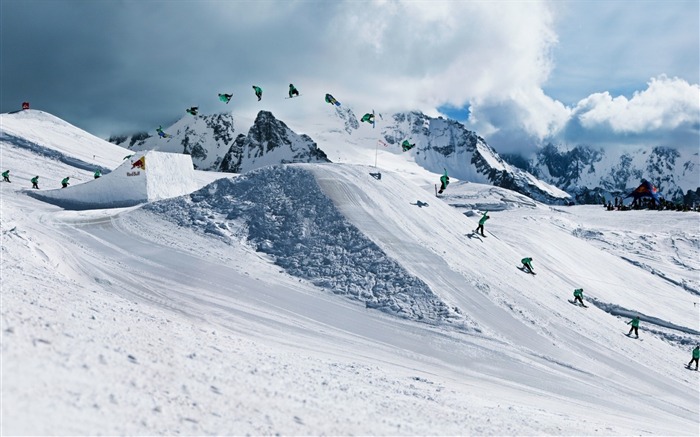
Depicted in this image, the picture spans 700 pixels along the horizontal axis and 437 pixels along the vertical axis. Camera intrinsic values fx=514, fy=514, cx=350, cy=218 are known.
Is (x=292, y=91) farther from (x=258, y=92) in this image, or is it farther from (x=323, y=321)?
(x=323, y=321)

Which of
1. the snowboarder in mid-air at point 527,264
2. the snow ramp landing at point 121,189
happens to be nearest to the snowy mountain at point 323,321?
the snowboarder in mid-air at point 527,264

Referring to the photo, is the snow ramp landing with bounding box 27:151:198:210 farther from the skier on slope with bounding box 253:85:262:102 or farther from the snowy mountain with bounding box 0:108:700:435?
the skier on slope with bounding box 253:85:262:102

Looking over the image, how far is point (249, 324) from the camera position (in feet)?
51.7

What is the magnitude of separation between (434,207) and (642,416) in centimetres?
1682

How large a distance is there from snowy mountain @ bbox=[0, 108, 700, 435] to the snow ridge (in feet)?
0.31

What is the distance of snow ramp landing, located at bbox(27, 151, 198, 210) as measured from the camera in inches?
1286

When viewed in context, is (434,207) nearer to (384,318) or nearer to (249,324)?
(384,318)

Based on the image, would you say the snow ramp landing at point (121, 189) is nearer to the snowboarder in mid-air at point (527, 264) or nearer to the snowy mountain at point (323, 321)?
the snowy mountain at point (323, 321)

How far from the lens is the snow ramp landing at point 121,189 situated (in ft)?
107

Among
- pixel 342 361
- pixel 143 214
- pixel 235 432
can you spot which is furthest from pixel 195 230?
pixel 235 432

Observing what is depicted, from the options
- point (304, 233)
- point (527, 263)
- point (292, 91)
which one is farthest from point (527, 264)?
point (292, 91)

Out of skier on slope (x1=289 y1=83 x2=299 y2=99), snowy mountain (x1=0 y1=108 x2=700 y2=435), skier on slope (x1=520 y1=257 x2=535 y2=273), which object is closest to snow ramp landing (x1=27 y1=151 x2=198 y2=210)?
snowy mountain (x1=0 y1=108 x2=700 y2=435)

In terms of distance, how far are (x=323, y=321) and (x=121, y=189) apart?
72.0 feet

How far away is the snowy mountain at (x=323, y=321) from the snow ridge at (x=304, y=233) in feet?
0.31
